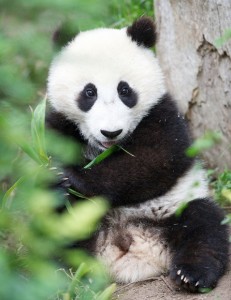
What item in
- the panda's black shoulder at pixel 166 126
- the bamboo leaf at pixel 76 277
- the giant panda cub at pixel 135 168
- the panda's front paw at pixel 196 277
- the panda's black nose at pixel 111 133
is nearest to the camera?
the bamboo leaf at pixel 76 277

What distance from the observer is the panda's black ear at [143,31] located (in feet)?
12.6

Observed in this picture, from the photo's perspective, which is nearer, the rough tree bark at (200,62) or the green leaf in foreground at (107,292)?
the green leaf in foreground at (107,292)

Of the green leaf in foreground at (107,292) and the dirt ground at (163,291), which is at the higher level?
the green leaf in foreground at (107,292)

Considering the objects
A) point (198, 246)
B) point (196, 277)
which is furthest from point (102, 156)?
point (196, 277)

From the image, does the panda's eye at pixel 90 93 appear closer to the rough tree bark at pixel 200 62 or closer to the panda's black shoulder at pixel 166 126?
the panda's black shoulder at pixel 166 126

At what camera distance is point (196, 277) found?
319cm

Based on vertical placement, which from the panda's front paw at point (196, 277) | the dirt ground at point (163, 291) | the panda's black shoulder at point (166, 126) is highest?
the panda's black shoulder at point (166, 126)

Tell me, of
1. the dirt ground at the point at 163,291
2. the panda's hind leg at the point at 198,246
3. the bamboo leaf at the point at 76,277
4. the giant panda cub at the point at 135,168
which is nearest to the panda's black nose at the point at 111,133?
the giant panda cub at the point at 135,168

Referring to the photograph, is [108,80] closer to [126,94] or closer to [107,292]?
[126,94]

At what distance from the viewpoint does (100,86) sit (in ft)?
11.8

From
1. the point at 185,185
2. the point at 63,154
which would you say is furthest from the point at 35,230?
the point at 185,185

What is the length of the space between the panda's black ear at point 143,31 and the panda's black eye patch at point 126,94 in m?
0.40

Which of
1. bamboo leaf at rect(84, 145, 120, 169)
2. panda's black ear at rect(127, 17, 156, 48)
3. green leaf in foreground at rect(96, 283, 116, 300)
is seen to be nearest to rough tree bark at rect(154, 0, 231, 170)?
panda's black ear at rect(127, 17, 156, 48)

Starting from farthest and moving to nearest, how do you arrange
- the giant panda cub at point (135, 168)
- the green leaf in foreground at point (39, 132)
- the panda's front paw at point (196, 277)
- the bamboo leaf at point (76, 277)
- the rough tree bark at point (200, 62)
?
the rough tree bark at point (200, 62) → the giant panda cub at point (135, 168) → the panda's front paw at point (196, 277) → the green leaf in foreground at point (39, 132) → the bamboo leaf at point (76, 277)
